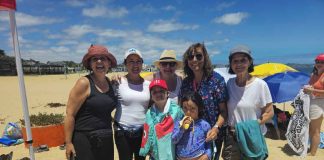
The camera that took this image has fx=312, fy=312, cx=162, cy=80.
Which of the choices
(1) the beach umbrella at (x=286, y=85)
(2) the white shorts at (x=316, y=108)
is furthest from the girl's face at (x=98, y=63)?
(1) the beach umbrella at (x=286, y=85)

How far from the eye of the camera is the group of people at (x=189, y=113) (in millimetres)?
3260

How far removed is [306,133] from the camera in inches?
251

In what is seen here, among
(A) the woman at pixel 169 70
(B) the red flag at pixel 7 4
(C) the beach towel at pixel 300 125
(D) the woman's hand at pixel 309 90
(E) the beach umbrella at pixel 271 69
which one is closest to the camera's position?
(B) the red flag at pixel 7 4

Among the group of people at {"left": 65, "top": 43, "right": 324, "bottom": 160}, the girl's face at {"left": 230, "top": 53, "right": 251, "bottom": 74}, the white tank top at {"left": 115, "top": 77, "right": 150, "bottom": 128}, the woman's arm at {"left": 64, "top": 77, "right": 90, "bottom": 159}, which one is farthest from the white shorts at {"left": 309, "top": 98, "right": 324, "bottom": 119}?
the woman's arm at {"left": 64, "top": 77, "right": 90, "bottom": 159}

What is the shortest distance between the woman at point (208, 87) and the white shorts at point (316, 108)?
3719mm

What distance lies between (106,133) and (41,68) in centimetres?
5048

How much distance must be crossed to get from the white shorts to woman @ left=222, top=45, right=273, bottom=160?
11.4 ft

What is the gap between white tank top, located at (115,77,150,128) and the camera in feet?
12.0

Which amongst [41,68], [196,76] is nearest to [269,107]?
[196,76]

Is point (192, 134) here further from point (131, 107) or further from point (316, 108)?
point (316, 108)

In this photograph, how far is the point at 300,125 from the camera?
21.1 ft

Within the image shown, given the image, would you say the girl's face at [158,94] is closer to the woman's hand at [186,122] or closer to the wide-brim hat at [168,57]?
the woman's hand at [186,122]

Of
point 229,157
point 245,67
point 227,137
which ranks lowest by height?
point 229,157

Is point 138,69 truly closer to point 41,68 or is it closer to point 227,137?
point 227,137
